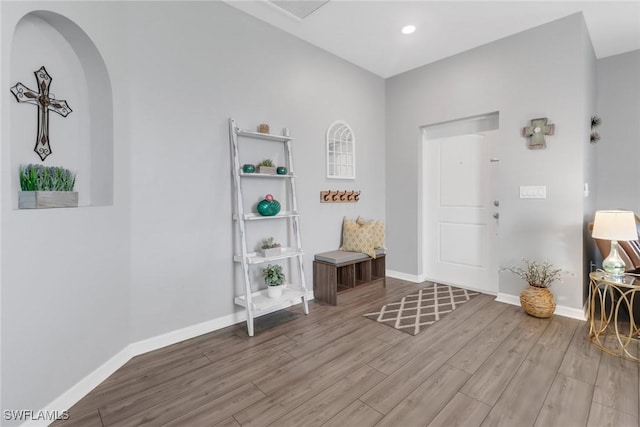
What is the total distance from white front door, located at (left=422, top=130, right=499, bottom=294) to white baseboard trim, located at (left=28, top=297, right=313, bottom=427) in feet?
8.08

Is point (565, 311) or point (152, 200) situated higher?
point (152, 200)

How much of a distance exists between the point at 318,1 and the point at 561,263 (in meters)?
3.31

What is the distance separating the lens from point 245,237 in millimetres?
2830

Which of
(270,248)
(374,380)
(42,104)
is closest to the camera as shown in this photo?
(42,104)

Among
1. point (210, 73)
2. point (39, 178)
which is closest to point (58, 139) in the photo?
point (39, 178)

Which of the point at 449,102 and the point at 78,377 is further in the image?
the point at 449,102

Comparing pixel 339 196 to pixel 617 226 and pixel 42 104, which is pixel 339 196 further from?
pixel 42 104

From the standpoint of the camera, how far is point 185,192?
2.45m

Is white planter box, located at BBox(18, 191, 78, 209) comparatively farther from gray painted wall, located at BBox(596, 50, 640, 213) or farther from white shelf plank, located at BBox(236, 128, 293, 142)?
gray painted wall, located at BBox(596, 50, 640, 213)

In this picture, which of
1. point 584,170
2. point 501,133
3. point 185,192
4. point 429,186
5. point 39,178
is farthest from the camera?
point 429,186

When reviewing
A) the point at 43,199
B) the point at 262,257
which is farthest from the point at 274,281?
the point at 43,199

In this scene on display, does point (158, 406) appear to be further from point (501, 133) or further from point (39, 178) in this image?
point (501, 133)

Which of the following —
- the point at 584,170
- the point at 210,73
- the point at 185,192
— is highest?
the point at 210,73

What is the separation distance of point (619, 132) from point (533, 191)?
1.67 metres
